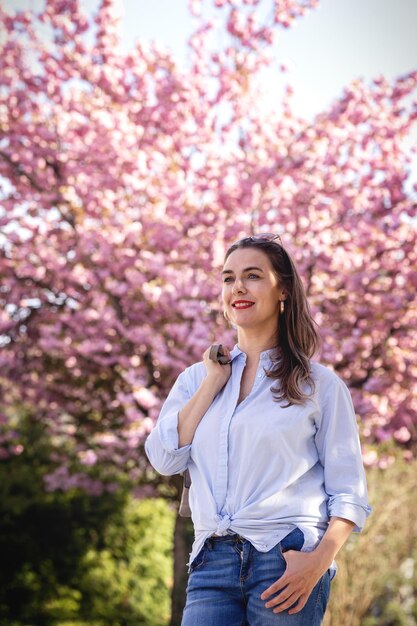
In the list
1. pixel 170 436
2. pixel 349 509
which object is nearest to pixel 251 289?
pixel 170 436

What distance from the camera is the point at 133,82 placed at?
6.09 metres

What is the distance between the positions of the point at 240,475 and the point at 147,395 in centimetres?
288

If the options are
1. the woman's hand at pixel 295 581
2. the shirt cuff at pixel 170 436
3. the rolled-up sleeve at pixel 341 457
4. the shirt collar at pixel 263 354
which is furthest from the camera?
the shirt collar at pixel 263 354

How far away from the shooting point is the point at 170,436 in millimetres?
1849

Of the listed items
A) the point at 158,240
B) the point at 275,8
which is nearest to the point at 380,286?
the point at 158,240

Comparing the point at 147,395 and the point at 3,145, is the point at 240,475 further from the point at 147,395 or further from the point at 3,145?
the point at 3,145

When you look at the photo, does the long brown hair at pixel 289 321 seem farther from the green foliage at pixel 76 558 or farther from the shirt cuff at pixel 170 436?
the green foliage at pixel 76 558

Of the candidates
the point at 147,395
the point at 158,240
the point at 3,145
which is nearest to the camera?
the point at 147,395

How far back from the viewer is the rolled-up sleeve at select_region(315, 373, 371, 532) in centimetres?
169

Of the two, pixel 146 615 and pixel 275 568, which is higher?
pixel 275 568

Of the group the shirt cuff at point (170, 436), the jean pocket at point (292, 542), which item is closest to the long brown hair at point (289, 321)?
the shirt cuff at point (170, 436)

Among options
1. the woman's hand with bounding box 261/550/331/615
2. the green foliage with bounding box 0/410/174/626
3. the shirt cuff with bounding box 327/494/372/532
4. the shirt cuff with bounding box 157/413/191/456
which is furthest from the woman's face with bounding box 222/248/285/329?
the green foliage with bounding box 0/410/174/626

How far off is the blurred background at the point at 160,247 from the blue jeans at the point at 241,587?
9.44 ft

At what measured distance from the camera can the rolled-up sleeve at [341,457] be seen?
1.69 meters
